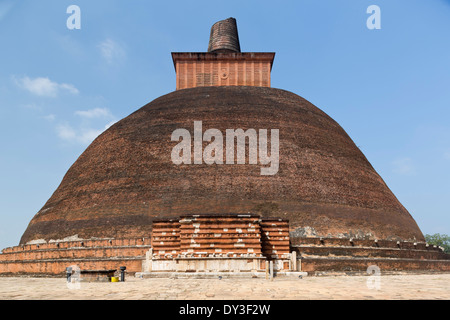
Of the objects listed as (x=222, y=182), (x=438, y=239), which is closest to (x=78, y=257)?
(x=222, y=182)

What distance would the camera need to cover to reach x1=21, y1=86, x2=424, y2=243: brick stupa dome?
14477 mm

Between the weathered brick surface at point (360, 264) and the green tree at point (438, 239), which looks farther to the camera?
the green tree at point (438, 239)

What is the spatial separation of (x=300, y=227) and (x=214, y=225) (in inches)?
154

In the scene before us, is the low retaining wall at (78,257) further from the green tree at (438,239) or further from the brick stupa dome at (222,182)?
the green tree at (438,239)

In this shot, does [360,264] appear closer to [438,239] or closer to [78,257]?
[78,257]

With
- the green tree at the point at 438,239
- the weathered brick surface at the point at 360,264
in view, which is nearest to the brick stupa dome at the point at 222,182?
the weathered brick surface at the point at 360,264

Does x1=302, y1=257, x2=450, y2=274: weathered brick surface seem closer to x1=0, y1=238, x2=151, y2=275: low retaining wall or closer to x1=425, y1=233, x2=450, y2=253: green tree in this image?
x1=0, y1=238, x2=151, y2=275: low retaining wall

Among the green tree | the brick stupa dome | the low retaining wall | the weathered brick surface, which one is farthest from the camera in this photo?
the green tree

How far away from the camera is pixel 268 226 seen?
11859mm

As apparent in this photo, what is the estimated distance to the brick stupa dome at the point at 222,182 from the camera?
Answer: 47.5ft

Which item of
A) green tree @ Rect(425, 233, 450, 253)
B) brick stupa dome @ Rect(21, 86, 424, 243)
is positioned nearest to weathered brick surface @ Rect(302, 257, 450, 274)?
brick stupa dome @ Rect(21, 86, 424, 243)

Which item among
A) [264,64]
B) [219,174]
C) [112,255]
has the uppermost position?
[264,64]
